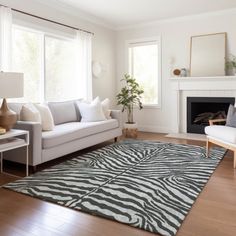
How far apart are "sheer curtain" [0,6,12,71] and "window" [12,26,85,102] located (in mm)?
322

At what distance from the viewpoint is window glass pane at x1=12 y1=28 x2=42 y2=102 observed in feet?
13.4

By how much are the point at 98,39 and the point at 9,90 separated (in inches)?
129

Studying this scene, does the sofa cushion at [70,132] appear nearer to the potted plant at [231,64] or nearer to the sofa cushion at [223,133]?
the sofa cushion at [223,133]

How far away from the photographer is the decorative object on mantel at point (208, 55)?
201 inches

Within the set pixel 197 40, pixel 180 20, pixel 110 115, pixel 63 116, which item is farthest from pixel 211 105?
pixel 63 116

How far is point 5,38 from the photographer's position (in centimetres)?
366

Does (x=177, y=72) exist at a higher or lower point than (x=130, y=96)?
higher

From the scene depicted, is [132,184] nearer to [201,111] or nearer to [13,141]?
[13,141]

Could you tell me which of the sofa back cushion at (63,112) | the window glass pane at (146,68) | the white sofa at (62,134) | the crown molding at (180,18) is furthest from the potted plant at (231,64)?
the sofa back cushion at (63,112)

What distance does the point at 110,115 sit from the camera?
4.93 meters

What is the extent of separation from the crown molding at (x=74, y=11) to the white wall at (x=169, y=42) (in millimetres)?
770

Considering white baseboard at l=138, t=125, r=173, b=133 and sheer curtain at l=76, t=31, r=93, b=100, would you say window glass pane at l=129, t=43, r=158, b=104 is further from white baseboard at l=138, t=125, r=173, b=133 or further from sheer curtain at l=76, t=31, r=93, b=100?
sheer curtain at l=76, t=31, r=93, b=100

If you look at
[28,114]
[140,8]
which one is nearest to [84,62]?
[140,8]

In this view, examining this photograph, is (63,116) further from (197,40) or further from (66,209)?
(197,40)
